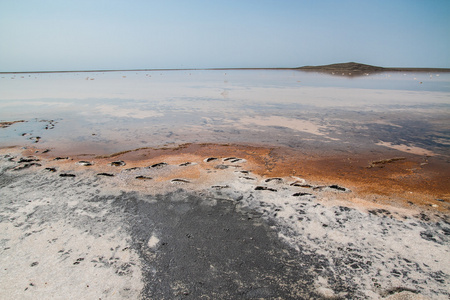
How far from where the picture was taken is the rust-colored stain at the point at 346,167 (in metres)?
4.04

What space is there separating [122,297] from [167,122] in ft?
26.3

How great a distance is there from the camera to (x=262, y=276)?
2.46 meters

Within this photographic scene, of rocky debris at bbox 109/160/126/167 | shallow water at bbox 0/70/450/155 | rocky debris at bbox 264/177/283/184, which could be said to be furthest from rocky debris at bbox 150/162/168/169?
rocky debris at bbox 264/177/283/184

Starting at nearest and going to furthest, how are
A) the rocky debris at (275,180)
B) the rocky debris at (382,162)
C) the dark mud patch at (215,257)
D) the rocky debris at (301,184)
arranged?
the dark mud patch at (215,257) < the rocky debris at (301,184) < the rocky debris at (275,180) < the rocky debris at (382,162)

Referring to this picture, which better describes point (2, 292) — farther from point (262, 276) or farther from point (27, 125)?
point (27, 125)

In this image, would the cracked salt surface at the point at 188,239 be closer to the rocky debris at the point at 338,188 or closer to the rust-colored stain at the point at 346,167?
the rocky debris at the point at 338,188

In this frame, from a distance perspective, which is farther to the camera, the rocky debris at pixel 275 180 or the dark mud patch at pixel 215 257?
the rocky debris at pixel 275 180

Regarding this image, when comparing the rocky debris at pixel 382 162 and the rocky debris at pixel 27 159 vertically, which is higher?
the rocky debris at pixel 382 162

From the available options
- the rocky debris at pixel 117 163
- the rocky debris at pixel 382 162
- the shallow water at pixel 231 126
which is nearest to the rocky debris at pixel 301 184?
the rocky debris at pixel 382 162

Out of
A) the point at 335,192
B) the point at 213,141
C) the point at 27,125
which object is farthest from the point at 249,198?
the point at 27,125

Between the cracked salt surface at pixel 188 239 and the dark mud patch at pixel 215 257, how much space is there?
3 cm

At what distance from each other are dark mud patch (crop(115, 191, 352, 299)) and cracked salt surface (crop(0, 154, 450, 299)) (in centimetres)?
3

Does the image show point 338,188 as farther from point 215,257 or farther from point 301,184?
point 215,257

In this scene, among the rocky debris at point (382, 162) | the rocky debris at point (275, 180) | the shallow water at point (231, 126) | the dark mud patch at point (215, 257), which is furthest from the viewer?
the shallow water at point (231, 126)
